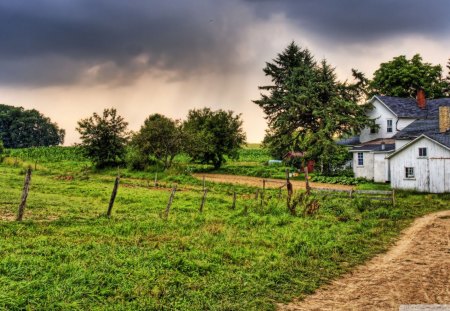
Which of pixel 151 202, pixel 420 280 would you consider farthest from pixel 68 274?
pixel 151 202

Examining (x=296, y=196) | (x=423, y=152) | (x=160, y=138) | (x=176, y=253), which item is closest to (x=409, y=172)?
(x=423, y=152)

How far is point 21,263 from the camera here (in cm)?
929

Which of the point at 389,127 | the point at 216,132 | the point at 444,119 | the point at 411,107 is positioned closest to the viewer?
the point at 444,119

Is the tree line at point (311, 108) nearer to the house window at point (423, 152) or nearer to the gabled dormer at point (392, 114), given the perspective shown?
the gabled dormer at point (392, 114)

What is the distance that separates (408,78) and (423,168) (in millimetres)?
33305

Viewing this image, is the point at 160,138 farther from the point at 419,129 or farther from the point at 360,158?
the point at 419,129

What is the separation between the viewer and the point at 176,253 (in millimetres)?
11281

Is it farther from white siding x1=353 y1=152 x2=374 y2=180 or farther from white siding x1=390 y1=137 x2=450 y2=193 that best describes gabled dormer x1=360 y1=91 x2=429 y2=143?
white siding x1=390 y1=137 x2=450 y2=193

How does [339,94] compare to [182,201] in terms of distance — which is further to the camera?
[339,94]

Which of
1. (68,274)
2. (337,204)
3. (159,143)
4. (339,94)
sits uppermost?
(339,94)

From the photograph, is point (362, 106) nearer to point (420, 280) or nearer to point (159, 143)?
point (159, 143)

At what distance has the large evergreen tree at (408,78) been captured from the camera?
5859cm

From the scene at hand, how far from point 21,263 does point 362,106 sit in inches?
1736

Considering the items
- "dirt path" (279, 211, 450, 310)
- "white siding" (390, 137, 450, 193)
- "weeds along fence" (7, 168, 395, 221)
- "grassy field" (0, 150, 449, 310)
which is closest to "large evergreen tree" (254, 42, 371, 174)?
"white siding" (390, 137, 450, 193)
